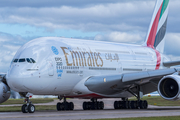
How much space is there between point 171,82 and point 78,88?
5278 mm

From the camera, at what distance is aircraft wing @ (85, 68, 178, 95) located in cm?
2045

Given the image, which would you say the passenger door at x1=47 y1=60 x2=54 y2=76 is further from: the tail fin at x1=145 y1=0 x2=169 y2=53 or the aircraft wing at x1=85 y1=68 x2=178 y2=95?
the tail fin at x1=145 y1=0 x2=169 y2=53

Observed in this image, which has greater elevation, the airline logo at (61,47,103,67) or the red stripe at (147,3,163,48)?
the red stripe at (147,3,163,48)

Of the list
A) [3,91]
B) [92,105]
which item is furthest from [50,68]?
[92,105]

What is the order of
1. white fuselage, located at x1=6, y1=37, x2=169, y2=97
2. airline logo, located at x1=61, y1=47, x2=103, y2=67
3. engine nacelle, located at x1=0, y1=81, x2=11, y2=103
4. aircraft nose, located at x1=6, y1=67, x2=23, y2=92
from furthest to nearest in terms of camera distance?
engine nacelle, located at x1=0, y1=81, x2=11, y2=103, airline logo, located at x1=61, y1=47, x2=103, y2=67, white fuselage, located at x1=6, y1=37, x2=169, y2=97, aircraft nose, located at x1=6, y1=67, x2=23, y2=92

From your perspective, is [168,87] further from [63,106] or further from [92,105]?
[63,106]

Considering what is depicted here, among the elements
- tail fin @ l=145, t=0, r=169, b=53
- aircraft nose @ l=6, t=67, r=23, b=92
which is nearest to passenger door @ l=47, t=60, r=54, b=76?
aircraft nose @ l=6, t=67, r=23, b=92


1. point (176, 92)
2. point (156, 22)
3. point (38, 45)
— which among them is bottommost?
point (176, 92)

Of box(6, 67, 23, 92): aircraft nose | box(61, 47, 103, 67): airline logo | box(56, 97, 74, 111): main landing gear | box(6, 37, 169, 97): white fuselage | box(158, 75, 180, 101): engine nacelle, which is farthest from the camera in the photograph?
box(56, 97, 74, 111): main landing gear

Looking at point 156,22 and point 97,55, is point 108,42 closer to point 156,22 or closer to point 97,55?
point 97,55

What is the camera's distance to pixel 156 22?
30.2m

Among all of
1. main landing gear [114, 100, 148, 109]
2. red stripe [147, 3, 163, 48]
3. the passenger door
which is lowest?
main landing gear [114, 100, 148, 109]

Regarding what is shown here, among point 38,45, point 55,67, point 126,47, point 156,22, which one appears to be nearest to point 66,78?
point 55,67

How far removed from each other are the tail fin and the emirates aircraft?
2.82m
